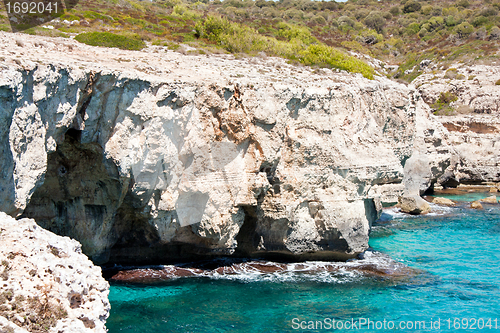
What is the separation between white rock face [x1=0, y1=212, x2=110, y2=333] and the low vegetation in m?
16.1

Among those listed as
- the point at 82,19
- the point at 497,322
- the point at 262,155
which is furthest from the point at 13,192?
the point at 82,19

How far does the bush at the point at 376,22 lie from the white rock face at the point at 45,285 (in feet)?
278

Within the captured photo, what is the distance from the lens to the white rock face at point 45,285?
601cm

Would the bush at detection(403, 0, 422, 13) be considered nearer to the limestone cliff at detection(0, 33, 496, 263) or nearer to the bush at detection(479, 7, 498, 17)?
the bush at detection(479, 7, 498, 17)

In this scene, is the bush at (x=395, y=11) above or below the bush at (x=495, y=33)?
above

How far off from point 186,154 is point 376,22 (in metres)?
78.1

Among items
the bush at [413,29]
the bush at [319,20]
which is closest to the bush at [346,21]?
the bush at [319,20]

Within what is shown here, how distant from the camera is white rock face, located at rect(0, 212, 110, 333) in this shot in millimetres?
6008

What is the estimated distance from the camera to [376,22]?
81.6m

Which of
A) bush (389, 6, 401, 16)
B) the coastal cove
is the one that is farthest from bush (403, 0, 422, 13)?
the coastal cove

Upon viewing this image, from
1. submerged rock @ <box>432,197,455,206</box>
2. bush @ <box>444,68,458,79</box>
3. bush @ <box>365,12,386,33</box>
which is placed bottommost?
submerged rock @ <box>432,197,455,206</box>

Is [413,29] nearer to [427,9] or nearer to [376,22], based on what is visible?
[376,22]

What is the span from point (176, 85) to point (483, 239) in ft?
68.3

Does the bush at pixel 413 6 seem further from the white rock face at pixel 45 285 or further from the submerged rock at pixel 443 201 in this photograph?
the white rock face at pixel 45 285
